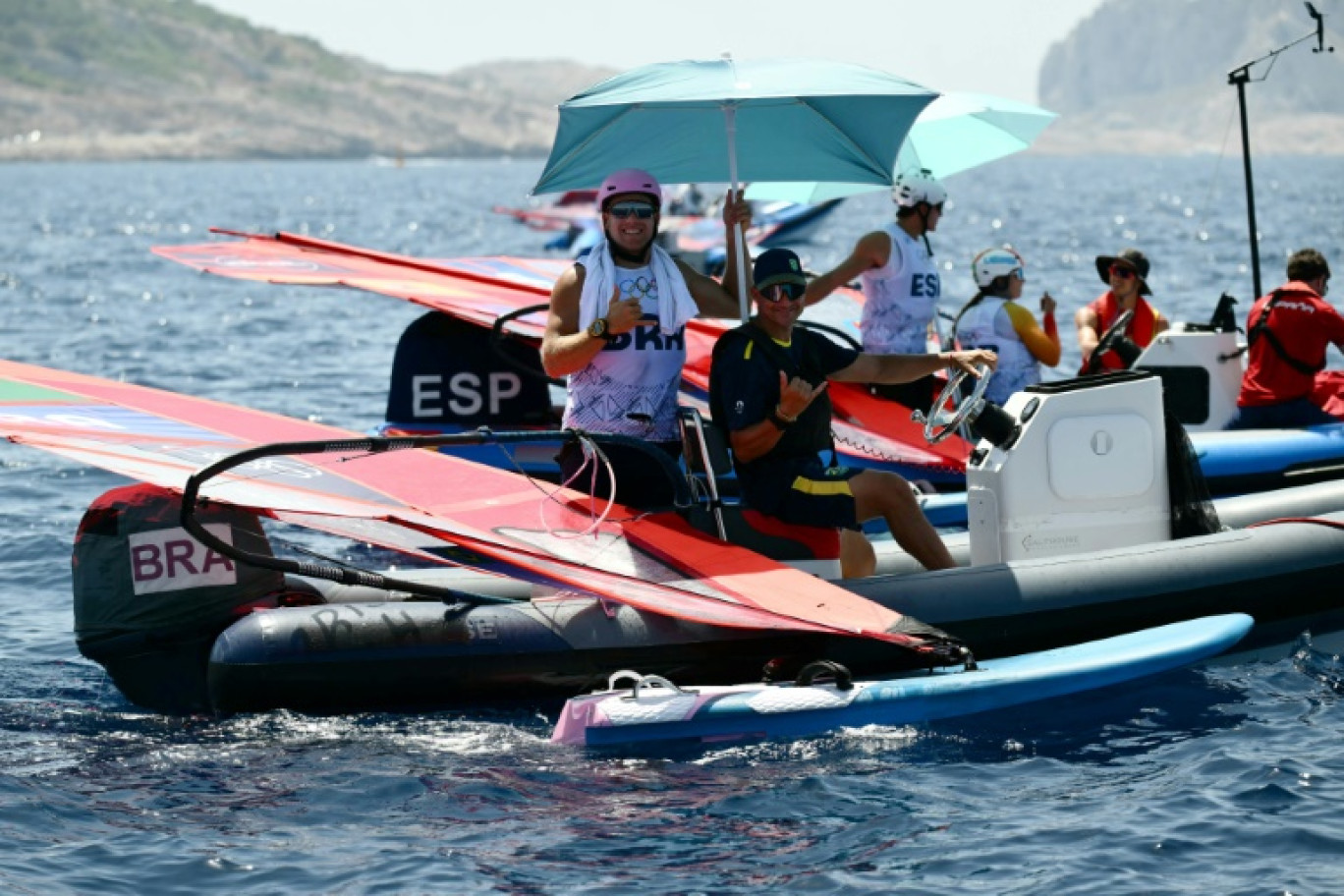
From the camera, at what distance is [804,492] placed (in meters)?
8.01

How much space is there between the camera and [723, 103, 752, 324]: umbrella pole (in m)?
8.74

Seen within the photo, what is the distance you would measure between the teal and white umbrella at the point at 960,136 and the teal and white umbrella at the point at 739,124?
2.67 m

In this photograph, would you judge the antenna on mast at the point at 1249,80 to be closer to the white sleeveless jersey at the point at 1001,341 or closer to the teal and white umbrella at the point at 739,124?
→ the white sleeveless jersey at the point at 1001,341

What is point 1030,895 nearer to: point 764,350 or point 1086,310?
point 764,350

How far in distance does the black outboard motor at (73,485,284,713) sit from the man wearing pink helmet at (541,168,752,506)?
4.86ft

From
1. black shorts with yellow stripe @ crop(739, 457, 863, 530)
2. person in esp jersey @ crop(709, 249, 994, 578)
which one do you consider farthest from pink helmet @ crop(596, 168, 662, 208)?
black shorts with yellow stripe @ crop(739, 457, 863, 530)

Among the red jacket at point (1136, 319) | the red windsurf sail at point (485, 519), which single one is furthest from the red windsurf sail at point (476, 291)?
the red windsurf sail at point (485, 519)

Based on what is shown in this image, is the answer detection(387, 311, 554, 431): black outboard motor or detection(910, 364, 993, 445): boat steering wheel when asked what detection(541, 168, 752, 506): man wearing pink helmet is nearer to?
detection(910, 364, 993, 445): boat steering wheel

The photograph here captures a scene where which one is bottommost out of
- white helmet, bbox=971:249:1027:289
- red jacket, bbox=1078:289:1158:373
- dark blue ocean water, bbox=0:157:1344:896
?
dark blue ocean water, bbox=0:157:1344:896

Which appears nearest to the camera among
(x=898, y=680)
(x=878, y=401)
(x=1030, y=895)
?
(x=1030, y=895)

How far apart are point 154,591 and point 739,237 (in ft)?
9.80

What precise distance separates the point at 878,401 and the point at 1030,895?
6.36 metres

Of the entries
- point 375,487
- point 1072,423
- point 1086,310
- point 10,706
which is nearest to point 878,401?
point 1086,310

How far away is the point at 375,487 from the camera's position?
813 centimetres
